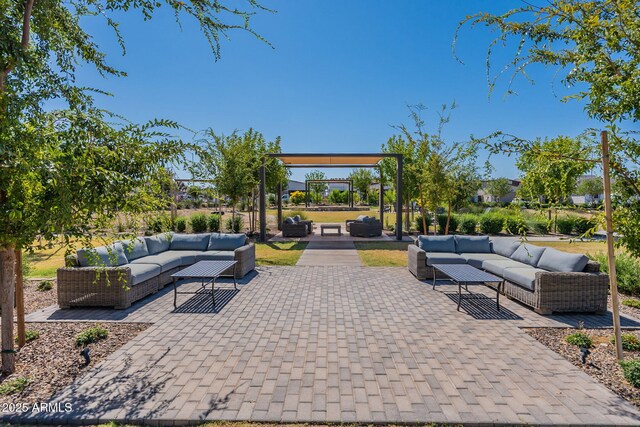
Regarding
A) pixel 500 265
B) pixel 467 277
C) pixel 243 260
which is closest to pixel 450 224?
pixel 500 265

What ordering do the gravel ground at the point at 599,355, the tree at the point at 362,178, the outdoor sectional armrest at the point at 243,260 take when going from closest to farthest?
the gravel ground at the point at 599,355, the outdoor sectional armrest at the point at 243,260, the tree at the point at 362,178

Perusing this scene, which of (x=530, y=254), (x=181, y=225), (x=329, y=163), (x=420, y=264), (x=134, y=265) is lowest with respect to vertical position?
(x=420, y=264)

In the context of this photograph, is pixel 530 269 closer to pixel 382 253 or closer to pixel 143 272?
pixel 382 253

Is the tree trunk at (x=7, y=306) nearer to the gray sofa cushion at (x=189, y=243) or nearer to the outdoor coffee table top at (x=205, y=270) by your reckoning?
the outdoor coffee table top at (x=205, y=270)

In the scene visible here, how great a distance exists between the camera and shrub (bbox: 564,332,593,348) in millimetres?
3745

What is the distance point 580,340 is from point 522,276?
160cm

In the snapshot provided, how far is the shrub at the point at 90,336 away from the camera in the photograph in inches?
150

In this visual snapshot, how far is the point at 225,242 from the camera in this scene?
783 centimetres

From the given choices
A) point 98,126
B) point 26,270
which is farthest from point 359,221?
point 98,126

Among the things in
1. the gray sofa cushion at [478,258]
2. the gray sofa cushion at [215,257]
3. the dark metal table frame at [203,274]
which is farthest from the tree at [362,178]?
the dark metal table frame at [203,274]

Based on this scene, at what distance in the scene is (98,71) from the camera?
3.99 meters

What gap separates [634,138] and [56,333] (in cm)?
700

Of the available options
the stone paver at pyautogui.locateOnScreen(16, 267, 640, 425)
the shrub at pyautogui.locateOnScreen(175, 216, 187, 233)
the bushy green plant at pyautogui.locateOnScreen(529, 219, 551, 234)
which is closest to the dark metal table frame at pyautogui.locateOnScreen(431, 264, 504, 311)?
the stone paver at pyautogui.locateOnScreen(16, 267, 640, 425)

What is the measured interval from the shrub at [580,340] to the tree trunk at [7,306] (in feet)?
20.5
